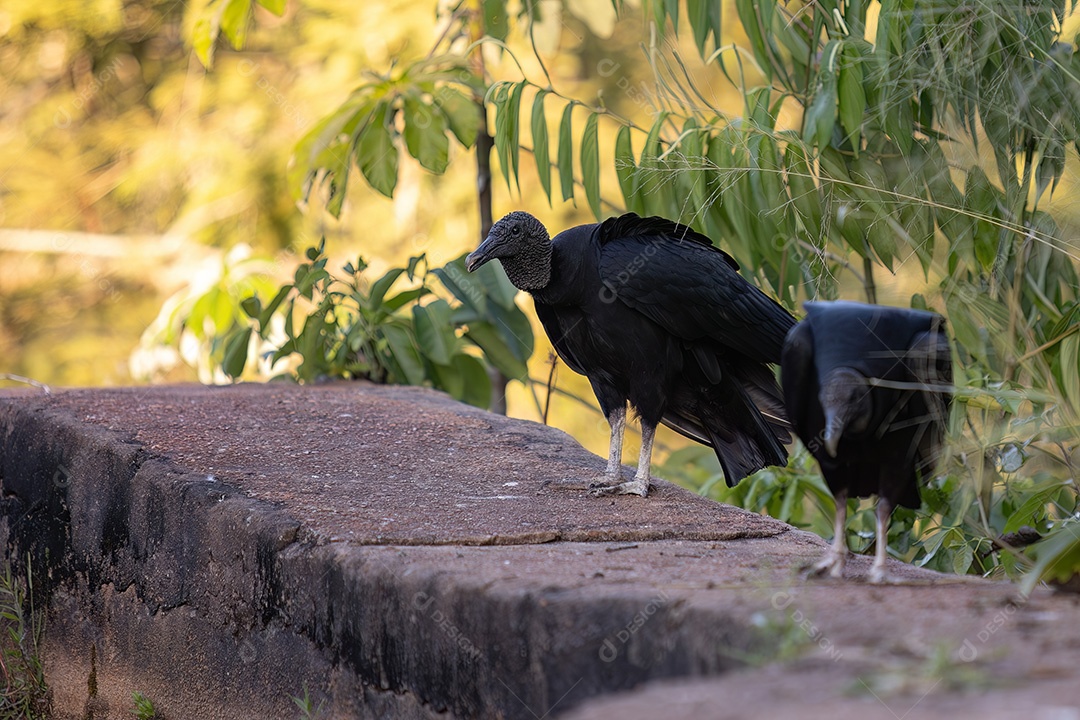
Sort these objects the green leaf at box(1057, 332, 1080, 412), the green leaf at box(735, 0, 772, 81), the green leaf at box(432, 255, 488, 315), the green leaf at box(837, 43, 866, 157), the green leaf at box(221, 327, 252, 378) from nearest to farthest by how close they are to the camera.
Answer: the green leaf at box(1057, 332, 1080, 412)
the green leaf at box(837, 43, 866, 157)
the green leaf at box(735, 0, 772, 81)
the green leaf at box(432, 255, 488, 315)
the green leaf at box(221, 327, 252, 378)

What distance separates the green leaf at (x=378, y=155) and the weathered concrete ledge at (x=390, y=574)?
994 millimetres

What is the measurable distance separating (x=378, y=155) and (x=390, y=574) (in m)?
2.76

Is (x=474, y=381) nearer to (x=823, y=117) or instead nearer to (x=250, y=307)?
(x=250, y=307)

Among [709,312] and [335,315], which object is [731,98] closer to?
[335,315]

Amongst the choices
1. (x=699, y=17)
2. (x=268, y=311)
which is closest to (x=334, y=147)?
(x=268, y=311)

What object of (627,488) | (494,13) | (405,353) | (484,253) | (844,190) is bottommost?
(627,488)

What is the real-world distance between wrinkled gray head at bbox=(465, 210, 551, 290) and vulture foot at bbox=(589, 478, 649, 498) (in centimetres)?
58

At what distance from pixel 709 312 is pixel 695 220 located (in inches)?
26.6

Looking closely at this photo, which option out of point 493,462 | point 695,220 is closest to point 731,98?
point 695,220

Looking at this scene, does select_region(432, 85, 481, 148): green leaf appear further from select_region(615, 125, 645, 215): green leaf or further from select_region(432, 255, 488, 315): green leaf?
select_region(615, 125, 645, 215): green leaf

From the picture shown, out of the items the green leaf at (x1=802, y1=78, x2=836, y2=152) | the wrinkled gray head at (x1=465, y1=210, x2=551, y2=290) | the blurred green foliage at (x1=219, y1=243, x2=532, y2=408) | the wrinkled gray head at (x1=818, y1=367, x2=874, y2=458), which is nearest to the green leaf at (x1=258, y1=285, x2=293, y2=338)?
the blurred green foliage at (x1=219, y1=243, x2=532, y2=408)

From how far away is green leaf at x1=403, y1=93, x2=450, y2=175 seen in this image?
4.52m

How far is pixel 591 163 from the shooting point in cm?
376

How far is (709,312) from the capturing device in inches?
117
